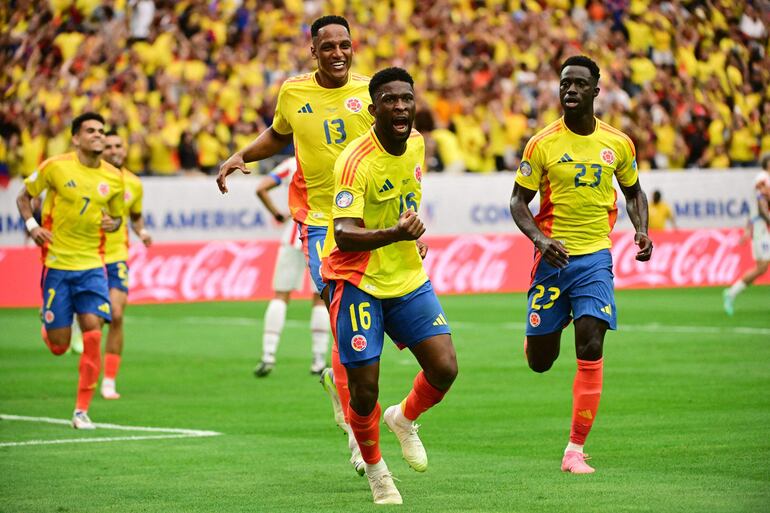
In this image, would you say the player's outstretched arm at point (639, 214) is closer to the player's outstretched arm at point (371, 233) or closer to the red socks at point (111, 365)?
the player's outstretched arm at point (371, 233)

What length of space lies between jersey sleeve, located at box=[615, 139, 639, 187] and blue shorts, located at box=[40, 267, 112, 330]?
4.92 metres

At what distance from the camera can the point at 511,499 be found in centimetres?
788

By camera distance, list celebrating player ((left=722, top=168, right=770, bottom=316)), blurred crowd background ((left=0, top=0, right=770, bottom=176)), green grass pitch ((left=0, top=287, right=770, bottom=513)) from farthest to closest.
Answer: blurred crowd background ((left=0, top=0, right=770, bottom=176)), celebrating player ((left=722, top=168, right=770, bottom=316)), green grass pitch ((left=0, top=287, right=770, bottom=513))

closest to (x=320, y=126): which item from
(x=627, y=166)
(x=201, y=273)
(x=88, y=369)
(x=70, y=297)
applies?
(x=627, y=166)

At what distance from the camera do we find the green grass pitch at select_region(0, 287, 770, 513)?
8.09 meters

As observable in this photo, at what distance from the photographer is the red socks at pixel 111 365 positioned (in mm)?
13805

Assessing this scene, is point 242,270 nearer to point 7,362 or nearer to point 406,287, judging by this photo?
point 7,362

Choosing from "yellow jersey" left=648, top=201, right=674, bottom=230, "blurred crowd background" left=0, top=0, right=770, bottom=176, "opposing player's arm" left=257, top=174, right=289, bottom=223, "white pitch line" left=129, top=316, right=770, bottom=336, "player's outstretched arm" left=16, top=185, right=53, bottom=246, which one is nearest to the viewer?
"player's outstretched arm" left=16, top=185, right=53, bottom=246

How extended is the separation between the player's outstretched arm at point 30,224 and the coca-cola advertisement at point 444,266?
496 inches

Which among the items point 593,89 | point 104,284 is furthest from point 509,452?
point 104,284

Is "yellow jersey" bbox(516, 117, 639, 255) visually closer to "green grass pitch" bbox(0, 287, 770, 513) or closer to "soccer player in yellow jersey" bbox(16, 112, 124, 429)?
"green grass pitch" bbox(0, 287, 770, 513)

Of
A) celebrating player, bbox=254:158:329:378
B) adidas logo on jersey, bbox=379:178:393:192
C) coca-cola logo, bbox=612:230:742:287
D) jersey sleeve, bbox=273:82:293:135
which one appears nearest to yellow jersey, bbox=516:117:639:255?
jersey sleeve, bbox=273:82:293:135

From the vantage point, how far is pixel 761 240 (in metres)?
23.1

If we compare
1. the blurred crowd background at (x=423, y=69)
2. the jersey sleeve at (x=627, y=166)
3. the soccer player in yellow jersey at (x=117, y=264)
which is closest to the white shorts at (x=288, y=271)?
the soccer player in yellow jersey at (x=117, y=264)
